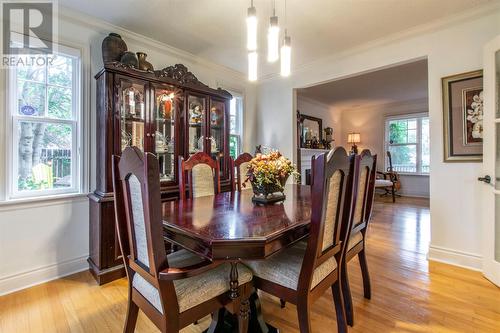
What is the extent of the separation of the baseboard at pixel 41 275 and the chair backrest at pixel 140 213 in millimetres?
1572

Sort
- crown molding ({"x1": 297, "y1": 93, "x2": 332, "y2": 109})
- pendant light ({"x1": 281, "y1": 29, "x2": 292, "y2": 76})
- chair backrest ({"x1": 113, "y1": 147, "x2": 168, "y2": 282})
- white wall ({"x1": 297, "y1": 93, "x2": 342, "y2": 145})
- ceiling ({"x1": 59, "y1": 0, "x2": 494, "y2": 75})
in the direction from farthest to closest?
white wall ({"x1": 297, "y1": 93, "x2": 342, "y2": 145})
crown molding ({"x1": 297, "y1": 93, "x2": 332, "y2": 109})
ceiling ({"x1": 59, "y1": 0, "x2": 494, "y2": 75})
pendant light ({"x1": 281, "y1": 29, "x2": 292, "y2": 76})
chair backrest ({"x1": 113, "y1": 147, "x2": 168, "y2": 282})

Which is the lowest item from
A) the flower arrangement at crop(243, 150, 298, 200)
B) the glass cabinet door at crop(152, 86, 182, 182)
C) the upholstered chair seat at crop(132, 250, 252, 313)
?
the upholstered chair seat at crop(132, 250, 252, 313)

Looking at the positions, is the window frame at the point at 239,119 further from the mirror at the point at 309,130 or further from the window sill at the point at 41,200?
the window sill at the point at 41,200

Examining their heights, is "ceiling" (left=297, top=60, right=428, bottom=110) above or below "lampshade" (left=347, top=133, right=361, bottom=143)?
above

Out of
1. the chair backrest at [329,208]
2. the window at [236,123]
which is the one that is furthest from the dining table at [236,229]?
the window at [236,123]

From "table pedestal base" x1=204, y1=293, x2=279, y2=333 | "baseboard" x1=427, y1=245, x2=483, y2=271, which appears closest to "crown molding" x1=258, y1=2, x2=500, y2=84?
"baseboard" x1=427, y1=245, x2=483, y2=271

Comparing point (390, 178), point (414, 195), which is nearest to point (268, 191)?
point (390, 178)

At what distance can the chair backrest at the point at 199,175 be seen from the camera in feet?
7.41

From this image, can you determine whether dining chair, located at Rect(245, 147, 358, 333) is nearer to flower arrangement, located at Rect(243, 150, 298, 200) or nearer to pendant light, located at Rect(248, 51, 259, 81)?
flower arrangement, located at Rect(243, 150, 298, 200)

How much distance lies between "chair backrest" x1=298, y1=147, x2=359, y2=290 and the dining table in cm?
12

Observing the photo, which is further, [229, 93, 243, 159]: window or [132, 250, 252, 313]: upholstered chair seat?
[229, 93, 243, 159]: window

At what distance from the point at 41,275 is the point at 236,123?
3049 mm

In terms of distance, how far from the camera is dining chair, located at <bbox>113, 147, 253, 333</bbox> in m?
0.98

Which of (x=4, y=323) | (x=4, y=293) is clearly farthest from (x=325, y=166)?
(x=4, y=293)
